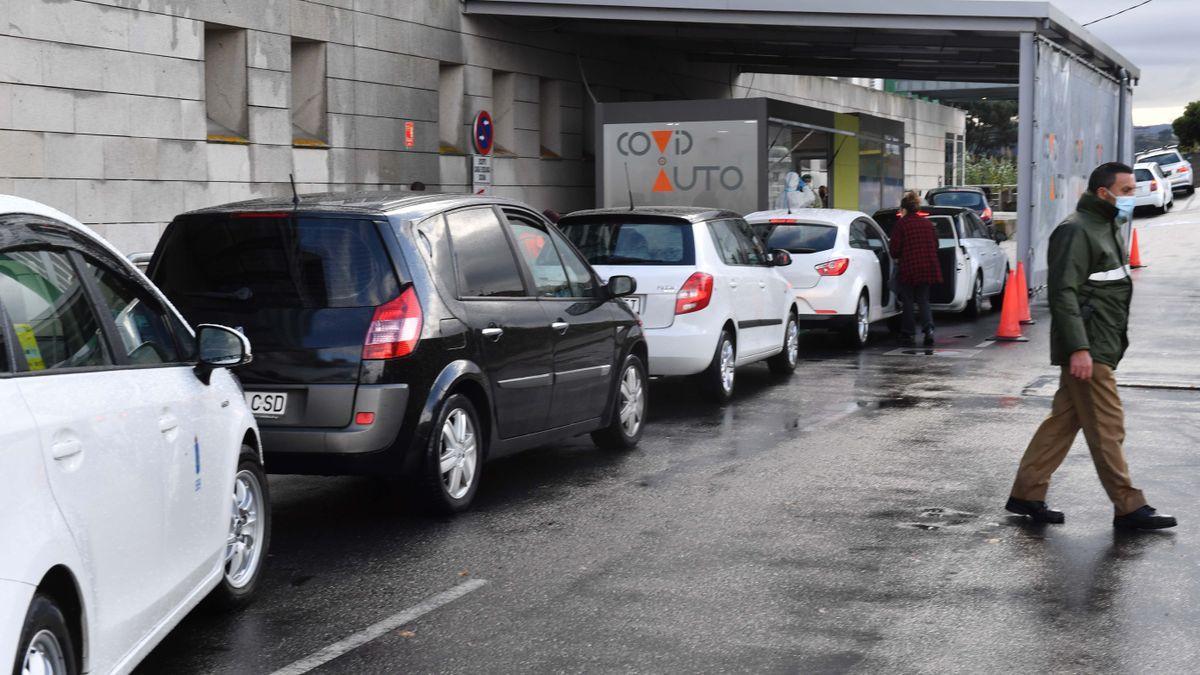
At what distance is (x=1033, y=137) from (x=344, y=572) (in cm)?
1801

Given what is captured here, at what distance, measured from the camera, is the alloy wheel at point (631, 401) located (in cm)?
992

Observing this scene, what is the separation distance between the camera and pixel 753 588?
6203 mm

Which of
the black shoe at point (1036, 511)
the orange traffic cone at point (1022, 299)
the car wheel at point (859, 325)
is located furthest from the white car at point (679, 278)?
the orange traffic cone at point (1022, 299)

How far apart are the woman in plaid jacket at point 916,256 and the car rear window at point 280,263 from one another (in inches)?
433

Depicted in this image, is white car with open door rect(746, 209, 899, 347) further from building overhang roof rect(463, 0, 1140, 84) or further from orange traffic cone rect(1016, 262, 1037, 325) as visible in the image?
building overhang roof rect(463, 0, 1140, 84)

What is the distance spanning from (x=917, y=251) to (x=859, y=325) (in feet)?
3.93

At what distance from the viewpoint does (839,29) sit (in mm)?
24984

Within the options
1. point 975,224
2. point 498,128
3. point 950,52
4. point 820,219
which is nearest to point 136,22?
point 820,219

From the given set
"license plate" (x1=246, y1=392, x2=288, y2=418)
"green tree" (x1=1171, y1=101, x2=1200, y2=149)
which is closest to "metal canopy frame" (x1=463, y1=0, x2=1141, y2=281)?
"license plate" (x1=246, y1=392, x2=288, y2=418)

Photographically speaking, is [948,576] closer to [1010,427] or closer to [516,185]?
[1010,427]

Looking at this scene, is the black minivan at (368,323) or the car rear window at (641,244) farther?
the car rear window at (641,244)

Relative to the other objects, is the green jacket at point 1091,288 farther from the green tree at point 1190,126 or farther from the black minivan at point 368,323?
the green tree at point 1190,126

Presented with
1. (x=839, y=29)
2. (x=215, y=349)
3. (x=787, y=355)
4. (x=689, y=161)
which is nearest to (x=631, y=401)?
(x=787, y=355)

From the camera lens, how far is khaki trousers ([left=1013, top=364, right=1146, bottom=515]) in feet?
24.1
